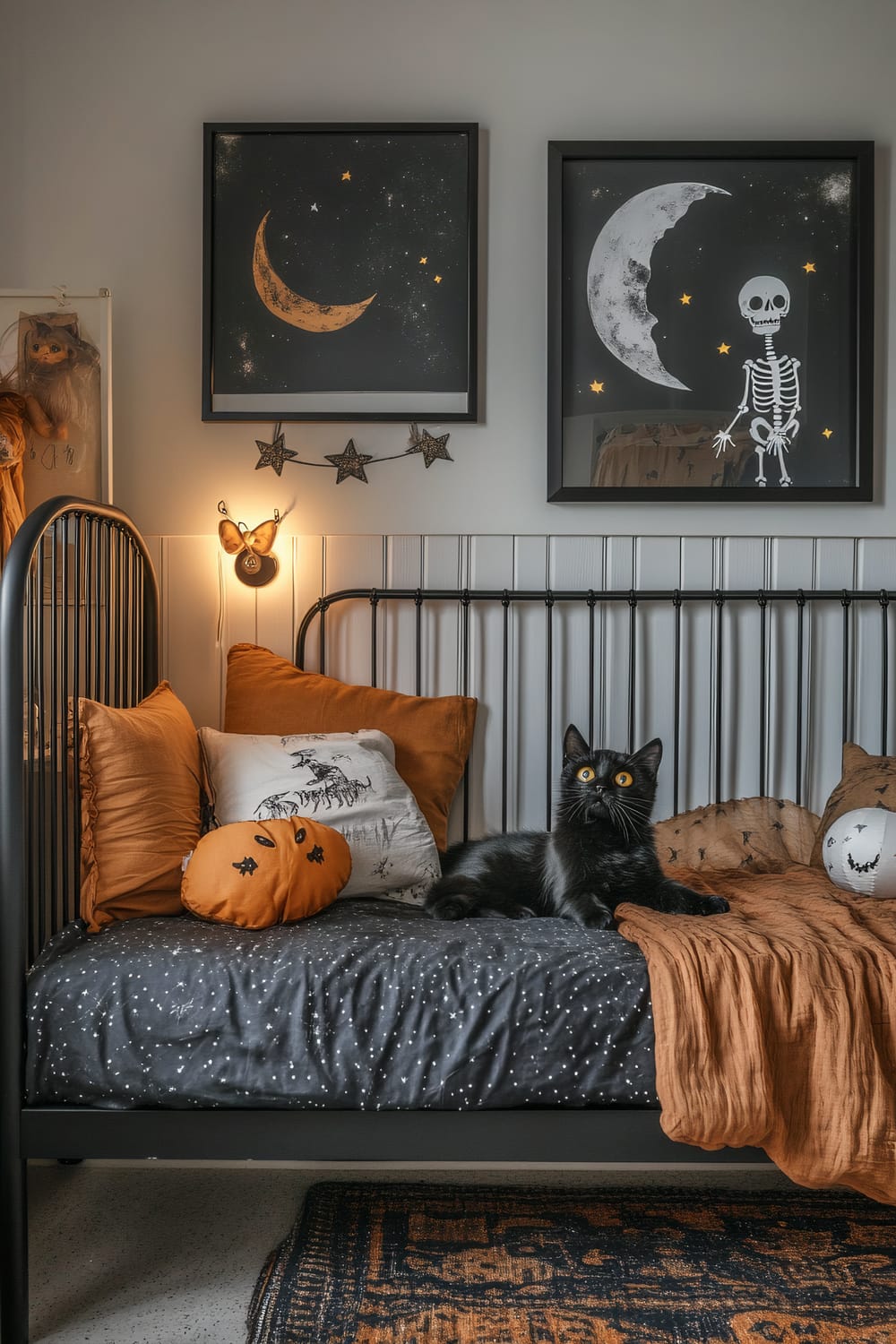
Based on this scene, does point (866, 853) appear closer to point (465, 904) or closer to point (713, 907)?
point (713, 907)

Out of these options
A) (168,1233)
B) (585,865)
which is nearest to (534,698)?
(585,865)

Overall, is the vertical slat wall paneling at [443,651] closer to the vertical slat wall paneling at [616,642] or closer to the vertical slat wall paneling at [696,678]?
the vertical slat wall paneling at [616,642]

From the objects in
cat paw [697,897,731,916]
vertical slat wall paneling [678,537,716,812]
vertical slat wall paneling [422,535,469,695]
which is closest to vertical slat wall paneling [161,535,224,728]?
vertical slat wall paneling [422,535,469,695]

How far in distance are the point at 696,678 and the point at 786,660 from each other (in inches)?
8.5

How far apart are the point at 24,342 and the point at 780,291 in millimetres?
1743

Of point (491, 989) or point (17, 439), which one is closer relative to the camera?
point (491, 989)

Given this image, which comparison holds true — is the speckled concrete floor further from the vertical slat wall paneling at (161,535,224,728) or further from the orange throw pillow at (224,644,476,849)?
the vertical slat wall paneling at (161,535,224,728)

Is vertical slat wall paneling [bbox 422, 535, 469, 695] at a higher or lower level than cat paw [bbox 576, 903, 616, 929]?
higher

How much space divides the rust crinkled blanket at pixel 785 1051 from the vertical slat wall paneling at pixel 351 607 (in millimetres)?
1064

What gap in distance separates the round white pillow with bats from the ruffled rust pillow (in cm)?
35

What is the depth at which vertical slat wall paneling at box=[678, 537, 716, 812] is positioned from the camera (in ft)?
7.29

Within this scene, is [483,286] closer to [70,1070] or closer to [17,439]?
[17,439]

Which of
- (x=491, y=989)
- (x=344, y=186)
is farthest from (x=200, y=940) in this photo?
(x=344, y=186)

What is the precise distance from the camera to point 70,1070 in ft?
4.50
